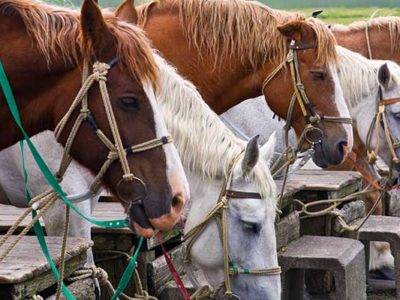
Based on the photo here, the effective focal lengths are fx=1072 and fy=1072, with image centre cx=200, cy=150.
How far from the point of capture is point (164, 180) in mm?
3211

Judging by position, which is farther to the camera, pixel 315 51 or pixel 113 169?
pixel 315 51

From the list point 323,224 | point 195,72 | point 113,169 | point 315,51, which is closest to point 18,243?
point 113,169

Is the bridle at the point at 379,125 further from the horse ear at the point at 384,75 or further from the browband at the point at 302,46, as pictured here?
the browband at the point at 302,46

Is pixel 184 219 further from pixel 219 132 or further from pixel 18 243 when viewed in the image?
pixel 18 243

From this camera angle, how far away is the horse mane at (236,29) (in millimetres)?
5152

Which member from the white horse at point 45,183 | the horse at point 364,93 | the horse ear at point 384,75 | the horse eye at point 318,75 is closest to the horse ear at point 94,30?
the white horse at point 45,183

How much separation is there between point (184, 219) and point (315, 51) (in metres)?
1.45

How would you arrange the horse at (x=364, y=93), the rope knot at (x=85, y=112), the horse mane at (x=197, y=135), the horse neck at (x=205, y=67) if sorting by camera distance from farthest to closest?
the horse at (x=364, y=93) → the horse neck at (x=205, y=67) → the horse mane at (x=197, y=135) → the rope knot at (x=85, y=112)

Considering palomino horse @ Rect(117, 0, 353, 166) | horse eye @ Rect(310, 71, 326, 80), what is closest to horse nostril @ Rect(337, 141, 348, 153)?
palomino horse @ Rect(117, 0, 353, 166)

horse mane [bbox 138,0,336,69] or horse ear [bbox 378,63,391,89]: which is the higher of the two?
→ horse mane [bbox 138,0,336,69]

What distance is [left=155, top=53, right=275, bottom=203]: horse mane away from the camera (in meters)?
4.21

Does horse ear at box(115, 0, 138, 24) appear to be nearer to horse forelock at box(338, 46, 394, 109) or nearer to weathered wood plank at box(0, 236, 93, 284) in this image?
weathered wood plank at box(0, 236, 93, 284)

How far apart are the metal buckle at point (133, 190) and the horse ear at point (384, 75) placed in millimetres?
3850

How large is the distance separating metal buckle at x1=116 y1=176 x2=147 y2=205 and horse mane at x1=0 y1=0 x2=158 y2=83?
0.31 m
